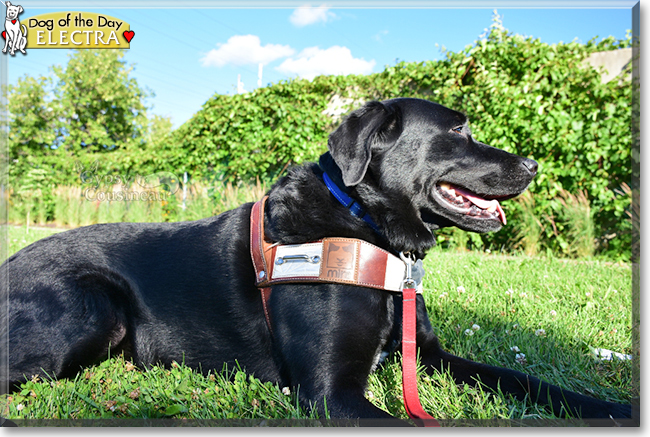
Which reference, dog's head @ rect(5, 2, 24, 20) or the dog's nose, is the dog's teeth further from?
dog's head @ rect(5, 2, 24, 20)

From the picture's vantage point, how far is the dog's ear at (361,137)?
176cm

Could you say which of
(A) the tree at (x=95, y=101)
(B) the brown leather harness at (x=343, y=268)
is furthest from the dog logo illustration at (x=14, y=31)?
(A) the tree at (x=95, y=101)

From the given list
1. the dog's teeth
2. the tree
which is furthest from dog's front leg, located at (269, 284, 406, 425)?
the tree

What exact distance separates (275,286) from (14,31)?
163 centimetres

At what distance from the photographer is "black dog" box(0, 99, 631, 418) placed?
1783 millimetres

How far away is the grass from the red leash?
183 millimetres

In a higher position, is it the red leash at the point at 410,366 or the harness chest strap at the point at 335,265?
the harness chest strap at the point at 335,265

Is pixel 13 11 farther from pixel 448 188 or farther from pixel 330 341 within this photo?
pixel 448 188

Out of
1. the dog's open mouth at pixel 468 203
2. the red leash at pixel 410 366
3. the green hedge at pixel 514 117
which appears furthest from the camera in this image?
the green hedge at pixel 514 117

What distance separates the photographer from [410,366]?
1.56 metres

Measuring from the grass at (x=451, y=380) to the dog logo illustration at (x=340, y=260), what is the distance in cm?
55

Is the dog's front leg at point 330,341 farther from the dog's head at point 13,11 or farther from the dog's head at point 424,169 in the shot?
the dog's head at point 13,11

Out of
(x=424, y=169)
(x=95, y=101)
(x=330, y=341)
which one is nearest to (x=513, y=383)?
(x=330, y=341)

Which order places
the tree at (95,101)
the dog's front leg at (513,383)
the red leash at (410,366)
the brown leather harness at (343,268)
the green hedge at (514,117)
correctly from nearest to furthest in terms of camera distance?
the red leash at (410,366) → the dog's front leg at (513,383) → the brown leather harness at (343,268) → the green hedge at (514,117) → the tree at (95,101)
